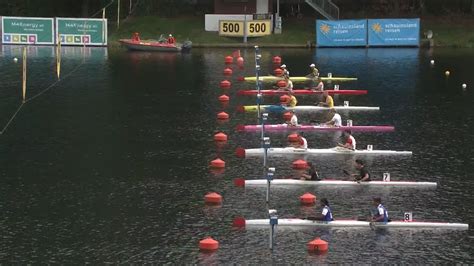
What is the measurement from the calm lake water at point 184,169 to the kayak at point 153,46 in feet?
41.5

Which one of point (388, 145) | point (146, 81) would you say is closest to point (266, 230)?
point (388, 145)

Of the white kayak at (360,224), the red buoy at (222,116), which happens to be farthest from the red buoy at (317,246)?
the red buoy at (222,116)

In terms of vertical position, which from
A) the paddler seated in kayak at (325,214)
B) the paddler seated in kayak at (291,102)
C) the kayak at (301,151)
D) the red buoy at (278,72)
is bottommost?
the paddler seated in kayak at (325,214)

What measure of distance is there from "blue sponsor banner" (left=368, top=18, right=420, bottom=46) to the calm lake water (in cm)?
1741

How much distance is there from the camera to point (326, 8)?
102 metres

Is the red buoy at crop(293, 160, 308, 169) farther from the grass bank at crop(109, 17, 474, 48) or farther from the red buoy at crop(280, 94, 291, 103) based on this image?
the grass bank at crop(109, 17, 474, 48)

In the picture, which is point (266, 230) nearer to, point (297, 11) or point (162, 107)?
point (162, 107)

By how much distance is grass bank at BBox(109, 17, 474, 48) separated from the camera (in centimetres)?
9750

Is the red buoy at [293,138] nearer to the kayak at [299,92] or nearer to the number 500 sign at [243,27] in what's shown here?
the kayak at [299,92]

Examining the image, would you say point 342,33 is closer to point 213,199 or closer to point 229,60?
point 229,60

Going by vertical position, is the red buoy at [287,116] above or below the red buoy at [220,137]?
above

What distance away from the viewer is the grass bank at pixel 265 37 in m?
97.5

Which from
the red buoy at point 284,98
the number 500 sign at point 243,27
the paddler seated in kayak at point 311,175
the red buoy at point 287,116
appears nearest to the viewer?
the paddler seated in kayak at point 311,175

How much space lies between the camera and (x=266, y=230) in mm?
36688
